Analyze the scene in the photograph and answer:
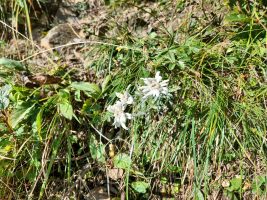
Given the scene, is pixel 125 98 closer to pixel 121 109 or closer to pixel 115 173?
pixel 121 109

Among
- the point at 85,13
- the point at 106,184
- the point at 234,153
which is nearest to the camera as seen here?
the point at 234,153

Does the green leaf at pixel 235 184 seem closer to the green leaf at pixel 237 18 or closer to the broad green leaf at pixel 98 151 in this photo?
the broad green leaf at pixel 98 151

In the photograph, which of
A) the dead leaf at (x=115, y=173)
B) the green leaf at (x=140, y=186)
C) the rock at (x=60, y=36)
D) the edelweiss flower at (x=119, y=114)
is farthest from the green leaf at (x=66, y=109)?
the rock at (x=60, y=36)

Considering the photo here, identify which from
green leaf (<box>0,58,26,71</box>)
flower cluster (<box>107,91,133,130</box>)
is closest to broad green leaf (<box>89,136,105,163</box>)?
flower cluster (<box>107,91,133,130</box>)

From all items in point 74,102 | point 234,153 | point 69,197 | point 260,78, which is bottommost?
point 69,197

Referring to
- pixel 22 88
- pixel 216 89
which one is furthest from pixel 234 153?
pixel 22 88

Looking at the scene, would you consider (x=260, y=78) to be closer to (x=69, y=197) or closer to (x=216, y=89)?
(x=216, y=89)

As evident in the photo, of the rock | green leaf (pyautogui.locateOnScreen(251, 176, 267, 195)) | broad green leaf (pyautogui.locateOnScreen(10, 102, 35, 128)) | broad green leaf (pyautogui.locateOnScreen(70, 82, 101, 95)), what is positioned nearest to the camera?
green leaf (pyautogui.locateOnScreen(251, 176, 267, 195))

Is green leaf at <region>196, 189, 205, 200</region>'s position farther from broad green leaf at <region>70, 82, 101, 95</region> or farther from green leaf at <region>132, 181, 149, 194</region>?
broad green leaf at <region>70, 82, 101, 95</region>
